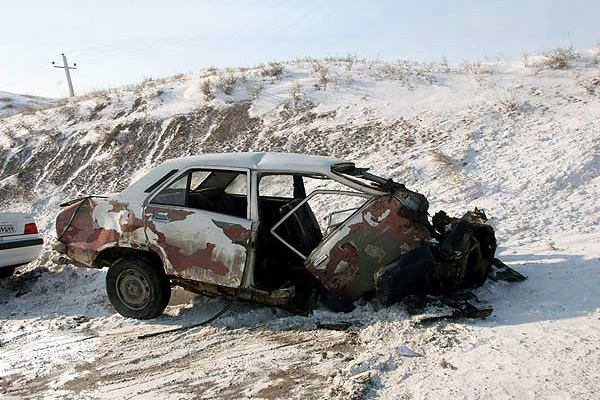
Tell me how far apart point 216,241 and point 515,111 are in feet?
26.0

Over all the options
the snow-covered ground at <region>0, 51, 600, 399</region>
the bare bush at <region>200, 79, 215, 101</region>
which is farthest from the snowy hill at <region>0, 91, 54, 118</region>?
the bare bush at <region>200, 79, 215, 101</region>

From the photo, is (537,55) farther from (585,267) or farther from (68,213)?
(68,213)

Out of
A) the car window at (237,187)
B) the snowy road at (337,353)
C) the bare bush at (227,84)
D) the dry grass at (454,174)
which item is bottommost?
the snowy road at (337,353)

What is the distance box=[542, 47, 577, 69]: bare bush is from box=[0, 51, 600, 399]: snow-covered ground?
20 centimetres

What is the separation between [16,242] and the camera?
21.2ft

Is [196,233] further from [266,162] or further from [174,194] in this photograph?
[266,162]

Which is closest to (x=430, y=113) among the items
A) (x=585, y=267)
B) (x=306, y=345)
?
(x=585, y=267)

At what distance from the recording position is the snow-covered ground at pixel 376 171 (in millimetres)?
3605

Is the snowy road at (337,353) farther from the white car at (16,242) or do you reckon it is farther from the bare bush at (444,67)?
the bare bush at (444,67)

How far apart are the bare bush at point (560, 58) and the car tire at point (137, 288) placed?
10.9 metres

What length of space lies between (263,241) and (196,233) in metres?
0.69

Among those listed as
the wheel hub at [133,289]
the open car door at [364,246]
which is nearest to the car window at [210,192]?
the wheel hub at [133,289]

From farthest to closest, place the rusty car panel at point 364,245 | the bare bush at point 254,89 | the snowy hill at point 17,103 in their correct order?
the snowy hill at point 17,103 → the bare bush at point 254,89 → the rusty car panel at point 364,245

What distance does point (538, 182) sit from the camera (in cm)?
798
